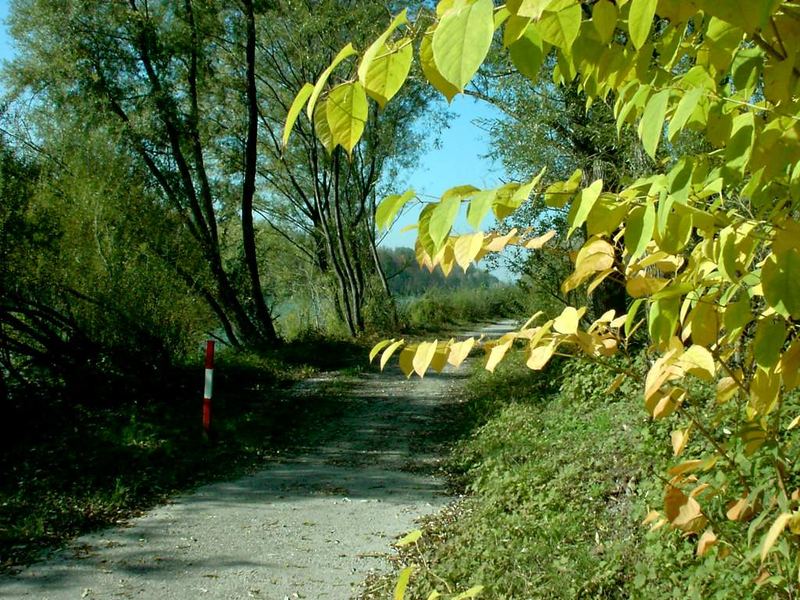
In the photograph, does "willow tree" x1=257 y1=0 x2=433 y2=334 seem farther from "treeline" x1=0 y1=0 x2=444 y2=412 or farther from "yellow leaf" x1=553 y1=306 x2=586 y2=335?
"yellow leaf" x1=553 y1=306 x2=586 y2=335

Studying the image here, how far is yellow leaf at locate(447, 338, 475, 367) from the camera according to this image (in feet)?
4.15

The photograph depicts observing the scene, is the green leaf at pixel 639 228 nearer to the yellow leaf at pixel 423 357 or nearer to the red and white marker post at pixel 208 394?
the yellow leaf at pixel 423 357

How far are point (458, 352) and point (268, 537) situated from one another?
14.5 feet

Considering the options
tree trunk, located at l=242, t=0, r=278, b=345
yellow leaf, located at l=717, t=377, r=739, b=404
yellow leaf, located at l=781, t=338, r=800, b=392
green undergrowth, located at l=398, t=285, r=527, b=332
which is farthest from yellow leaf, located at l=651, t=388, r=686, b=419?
green undergrowth, located at l=398, t=285, r=527, b=332

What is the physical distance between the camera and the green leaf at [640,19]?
90 centimetres

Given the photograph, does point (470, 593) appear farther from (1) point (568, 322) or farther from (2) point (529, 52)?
(2) point (529, 52)

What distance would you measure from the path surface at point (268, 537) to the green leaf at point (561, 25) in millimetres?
4002

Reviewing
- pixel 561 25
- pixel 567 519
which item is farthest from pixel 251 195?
pixel 561 25

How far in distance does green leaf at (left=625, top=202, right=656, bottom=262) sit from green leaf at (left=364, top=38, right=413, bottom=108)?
437 mm

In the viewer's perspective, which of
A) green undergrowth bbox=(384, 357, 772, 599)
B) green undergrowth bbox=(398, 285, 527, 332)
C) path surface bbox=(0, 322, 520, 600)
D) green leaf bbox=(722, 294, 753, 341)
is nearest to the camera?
green leaf bbox=(722, 294, 753, 341)

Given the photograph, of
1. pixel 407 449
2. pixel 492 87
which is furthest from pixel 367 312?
pixel 407 449

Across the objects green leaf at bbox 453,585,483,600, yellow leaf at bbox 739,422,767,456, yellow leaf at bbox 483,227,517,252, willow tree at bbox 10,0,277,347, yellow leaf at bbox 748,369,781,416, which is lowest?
green leaf at bbox 453,585,483,600

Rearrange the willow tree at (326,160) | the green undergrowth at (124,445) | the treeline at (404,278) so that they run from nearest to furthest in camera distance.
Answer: the green undergrowth at (124,445)
the willow tree at (326,160)
the treeline at (404,278)

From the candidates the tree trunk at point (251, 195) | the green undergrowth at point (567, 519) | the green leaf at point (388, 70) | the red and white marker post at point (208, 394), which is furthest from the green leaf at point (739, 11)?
the tree trunk at point (251, 195)
